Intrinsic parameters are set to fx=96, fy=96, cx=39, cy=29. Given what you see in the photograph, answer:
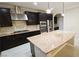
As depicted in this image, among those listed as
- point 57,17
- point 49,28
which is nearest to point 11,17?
point 49,28

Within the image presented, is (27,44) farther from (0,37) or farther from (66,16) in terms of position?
(66,16)

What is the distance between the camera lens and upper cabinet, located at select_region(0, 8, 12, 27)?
3389 millimetres

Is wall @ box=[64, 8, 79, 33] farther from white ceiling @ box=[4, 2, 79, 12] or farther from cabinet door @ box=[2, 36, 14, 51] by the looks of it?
cabinet door @ box=[2, 36, 14, 51]

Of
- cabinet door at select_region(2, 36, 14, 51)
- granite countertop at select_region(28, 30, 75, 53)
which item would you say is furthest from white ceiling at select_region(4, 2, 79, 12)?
cabinet door at select_region(2, 36, 14, 51)

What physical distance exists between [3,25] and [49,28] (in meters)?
1.70

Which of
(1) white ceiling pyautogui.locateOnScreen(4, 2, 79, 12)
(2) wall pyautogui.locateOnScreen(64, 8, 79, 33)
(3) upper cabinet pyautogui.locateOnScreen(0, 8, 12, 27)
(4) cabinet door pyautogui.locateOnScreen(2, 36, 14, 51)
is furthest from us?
(3) upper cabinet pyautogui.locateOnScreen(0, 8, 12, 27)

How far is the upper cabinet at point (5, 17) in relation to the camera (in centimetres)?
339

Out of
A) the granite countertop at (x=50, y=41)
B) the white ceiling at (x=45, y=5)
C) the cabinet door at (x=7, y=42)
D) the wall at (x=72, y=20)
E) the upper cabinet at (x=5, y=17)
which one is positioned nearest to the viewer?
the granite countertop at (x=50, y=41)

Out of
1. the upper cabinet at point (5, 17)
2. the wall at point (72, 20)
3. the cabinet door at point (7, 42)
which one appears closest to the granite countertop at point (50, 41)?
the wall at point (72, 20)

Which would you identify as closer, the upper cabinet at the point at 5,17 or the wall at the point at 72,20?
the wall at the point at 72,20

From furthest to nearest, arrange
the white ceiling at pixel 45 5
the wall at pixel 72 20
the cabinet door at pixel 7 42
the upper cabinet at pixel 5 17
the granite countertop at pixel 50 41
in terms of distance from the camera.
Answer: the upper cabinet at pixel 5 17 < the cabinet door at pixel 7 42 < the white ceiling at pixel 45 5 < the wall at pixel 72 20 < the granite countertop at pixel 50 41

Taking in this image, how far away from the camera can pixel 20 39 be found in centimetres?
312

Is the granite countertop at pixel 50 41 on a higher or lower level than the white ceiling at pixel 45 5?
lower

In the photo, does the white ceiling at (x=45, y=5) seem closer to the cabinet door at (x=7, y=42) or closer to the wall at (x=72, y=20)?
the wall at (x=72, y=20)
